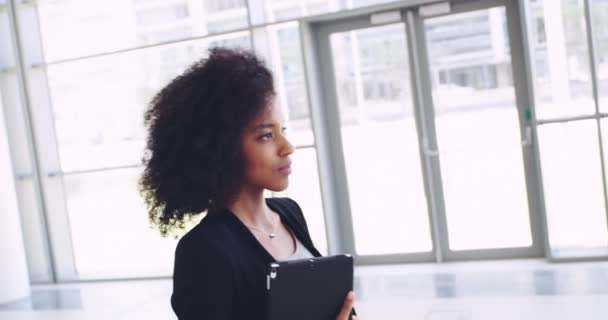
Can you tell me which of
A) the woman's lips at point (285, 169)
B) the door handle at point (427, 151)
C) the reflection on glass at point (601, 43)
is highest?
the reflection on glass at point (601, 43)

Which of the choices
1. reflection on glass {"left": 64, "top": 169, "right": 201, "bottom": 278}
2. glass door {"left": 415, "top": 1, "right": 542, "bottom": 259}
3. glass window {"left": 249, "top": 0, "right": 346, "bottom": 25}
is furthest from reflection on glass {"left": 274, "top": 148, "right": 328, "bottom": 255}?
reflection on glass {"left": 64, "top": 169, "right": 201, "bottom": 278}

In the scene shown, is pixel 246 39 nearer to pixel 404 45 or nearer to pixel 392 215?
pixel 404 45

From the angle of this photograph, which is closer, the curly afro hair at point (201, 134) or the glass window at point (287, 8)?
the curly afro hair at point (201, 134)

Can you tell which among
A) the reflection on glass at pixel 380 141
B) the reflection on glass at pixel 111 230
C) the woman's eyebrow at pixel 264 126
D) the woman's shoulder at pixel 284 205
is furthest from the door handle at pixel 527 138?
the woman's eyebrow at pixel 264 126

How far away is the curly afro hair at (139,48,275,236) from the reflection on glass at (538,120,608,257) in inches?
229

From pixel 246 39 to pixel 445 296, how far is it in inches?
147

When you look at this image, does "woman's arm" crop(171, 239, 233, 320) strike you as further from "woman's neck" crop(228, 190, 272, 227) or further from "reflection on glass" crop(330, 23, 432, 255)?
"reflection on glass" crop(330, 23, 432, 255)

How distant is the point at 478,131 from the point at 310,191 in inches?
77.7

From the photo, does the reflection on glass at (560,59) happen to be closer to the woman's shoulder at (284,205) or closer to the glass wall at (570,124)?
the glass wall at (570,124)

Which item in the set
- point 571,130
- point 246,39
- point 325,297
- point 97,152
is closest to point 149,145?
point 325,297

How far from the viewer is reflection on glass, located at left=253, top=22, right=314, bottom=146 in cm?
772

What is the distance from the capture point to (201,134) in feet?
4.90

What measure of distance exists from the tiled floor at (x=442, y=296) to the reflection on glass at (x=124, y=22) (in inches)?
119

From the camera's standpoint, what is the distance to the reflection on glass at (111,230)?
911cm
